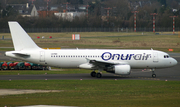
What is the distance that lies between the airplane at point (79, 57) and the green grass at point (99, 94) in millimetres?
3384

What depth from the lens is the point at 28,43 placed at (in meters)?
34.3

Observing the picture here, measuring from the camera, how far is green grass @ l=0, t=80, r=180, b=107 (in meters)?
20.4

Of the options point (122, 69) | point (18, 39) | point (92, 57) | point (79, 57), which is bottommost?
point (122, 69)

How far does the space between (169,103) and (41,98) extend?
972cm

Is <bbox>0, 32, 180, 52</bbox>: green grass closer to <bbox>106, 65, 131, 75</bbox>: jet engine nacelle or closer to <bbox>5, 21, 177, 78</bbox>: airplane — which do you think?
<bbox>5, 21, 177, 78</bbox>: airplane

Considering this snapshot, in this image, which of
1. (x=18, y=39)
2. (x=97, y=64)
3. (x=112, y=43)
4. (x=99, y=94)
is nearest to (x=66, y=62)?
(x=97, y=64)

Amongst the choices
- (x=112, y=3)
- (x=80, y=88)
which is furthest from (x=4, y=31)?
(x=80, y=88)

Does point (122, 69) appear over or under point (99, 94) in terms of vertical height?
over

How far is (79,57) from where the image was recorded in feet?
111

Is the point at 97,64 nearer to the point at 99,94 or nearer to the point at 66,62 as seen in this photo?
the point at 66,62

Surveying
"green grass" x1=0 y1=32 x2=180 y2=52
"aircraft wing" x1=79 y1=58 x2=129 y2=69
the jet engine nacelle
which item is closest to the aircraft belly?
"aircraft wing" x1=79 y1=58 x2=129 y2=69

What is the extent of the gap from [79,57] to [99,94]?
35.1ft

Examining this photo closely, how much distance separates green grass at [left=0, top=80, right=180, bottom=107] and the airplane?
3.38 meters

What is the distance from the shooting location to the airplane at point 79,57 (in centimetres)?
3353
